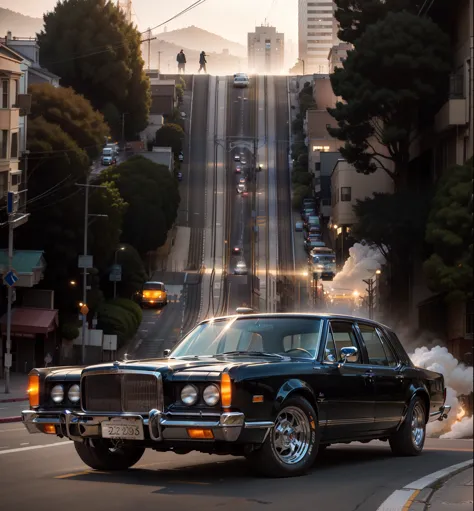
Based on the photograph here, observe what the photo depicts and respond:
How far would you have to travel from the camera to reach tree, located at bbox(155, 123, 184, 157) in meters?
142

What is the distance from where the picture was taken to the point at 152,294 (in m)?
90.2

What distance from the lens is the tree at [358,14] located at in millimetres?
67750

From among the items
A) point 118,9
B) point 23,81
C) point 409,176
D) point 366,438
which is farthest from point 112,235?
point 366,438

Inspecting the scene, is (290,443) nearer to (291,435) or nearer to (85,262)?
(291,435)

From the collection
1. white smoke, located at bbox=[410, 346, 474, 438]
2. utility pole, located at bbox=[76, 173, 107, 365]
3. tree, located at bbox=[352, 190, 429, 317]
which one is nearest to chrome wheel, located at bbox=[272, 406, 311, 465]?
white smoke, located at bbox=[410, 346, 474, 438]

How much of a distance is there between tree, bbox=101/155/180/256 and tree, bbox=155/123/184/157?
3609 cm

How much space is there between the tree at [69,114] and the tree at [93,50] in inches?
1392

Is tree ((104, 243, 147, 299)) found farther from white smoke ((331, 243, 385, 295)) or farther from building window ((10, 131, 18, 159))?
building window ((10, 131, 18, 159))

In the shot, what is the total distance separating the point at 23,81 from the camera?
2751 inches

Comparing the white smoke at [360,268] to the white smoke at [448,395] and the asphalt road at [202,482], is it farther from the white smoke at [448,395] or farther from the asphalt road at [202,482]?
the asphalt road at [202,482]

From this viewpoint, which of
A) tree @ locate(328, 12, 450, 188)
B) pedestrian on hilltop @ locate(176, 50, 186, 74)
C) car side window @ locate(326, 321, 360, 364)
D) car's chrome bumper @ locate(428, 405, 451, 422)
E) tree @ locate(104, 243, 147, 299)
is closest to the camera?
car side window @ locate(326, 321, 360, 364)

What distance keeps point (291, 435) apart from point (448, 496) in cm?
227

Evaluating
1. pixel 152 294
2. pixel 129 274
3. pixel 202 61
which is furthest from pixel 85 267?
pixel 202 61

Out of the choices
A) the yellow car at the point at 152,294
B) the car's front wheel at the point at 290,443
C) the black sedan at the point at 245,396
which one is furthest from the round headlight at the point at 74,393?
the yellow car at the point at 152,294
